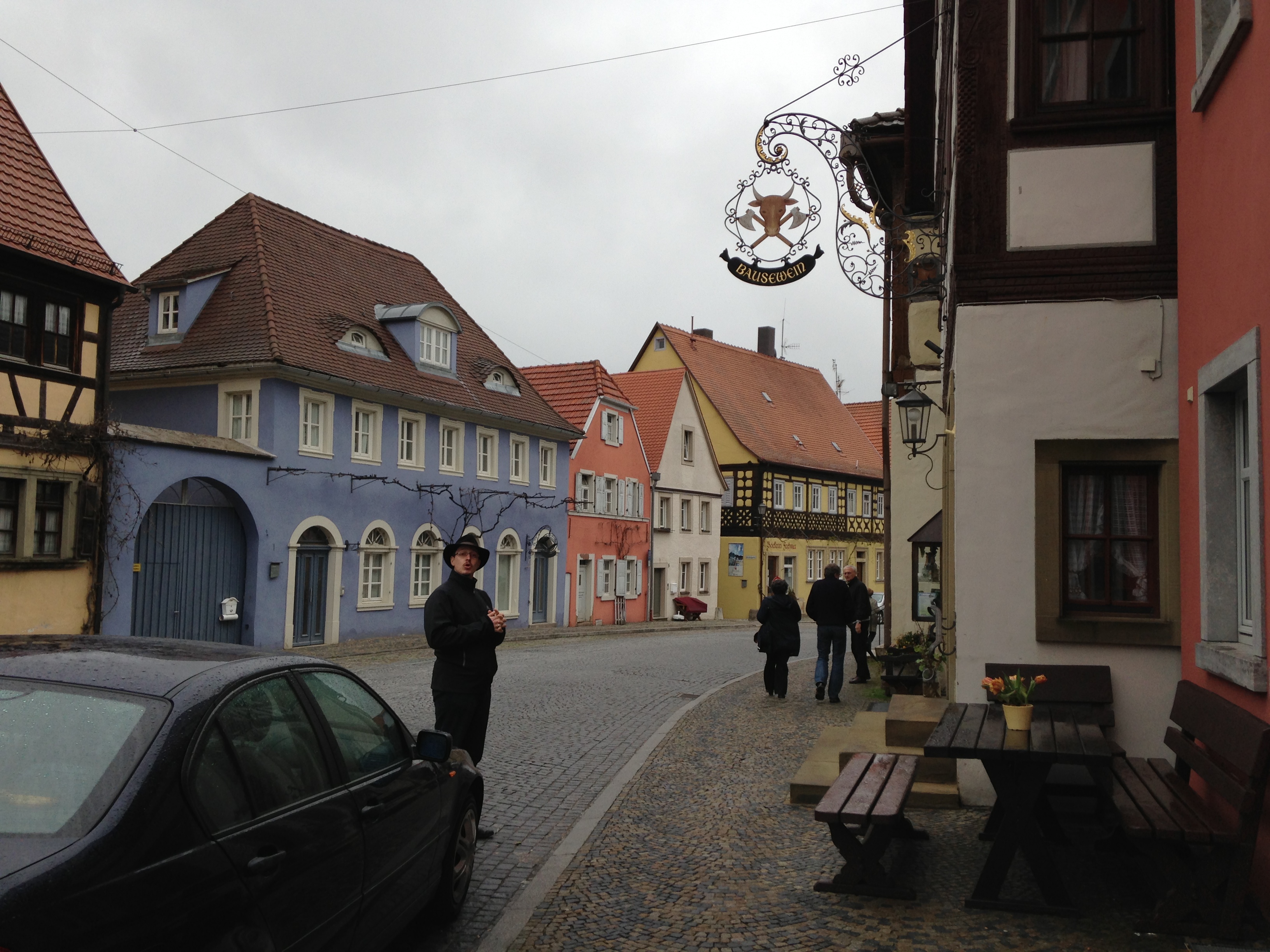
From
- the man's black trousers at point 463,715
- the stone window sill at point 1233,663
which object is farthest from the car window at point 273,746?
the stone window sill at point 1233,663

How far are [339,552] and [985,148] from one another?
21.2 metres

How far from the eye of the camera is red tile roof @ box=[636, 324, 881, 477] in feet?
167

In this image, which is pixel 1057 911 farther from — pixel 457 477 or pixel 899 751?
pixel 457 477

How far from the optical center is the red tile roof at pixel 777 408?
50.8 metres

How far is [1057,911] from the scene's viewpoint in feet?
19.0

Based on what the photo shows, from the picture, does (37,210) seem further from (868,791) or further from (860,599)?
(868,791)

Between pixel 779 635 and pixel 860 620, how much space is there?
2.26 m

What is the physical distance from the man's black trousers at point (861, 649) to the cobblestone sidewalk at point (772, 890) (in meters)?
8.45

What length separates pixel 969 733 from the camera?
20.9 ft

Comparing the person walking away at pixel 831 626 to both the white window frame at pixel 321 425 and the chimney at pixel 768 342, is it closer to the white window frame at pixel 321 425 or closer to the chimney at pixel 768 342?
the white window frame at pixel 321 425

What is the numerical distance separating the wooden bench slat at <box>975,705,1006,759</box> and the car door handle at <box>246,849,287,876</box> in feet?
11.4

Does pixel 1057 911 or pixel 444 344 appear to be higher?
pixel 444 344

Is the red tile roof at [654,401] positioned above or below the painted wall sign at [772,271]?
above

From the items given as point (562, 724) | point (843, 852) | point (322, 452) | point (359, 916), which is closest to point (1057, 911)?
point (843, 852)
